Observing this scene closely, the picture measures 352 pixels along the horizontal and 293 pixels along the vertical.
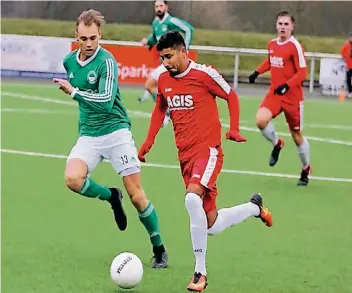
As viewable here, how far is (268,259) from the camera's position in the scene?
29.2 ft

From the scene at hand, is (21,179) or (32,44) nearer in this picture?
(21,179)

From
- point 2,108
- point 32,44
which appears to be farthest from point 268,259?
point 32,44

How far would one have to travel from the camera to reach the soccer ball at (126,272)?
7633 millimetres

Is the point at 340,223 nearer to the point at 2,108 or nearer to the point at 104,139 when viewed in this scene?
the point at 104,139

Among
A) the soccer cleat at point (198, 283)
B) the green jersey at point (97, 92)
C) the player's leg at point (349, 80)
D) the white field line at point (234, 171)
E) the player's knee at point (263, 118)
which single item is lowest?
the player's leg at point (349, 80)

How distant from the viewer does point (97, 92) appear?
28.1ft

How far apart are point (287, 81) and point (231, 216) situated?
4922 mm

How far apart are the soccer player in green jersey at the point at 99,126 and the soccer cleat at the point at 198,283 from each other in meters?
0.94

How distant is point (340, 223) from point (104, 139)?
3.17 m

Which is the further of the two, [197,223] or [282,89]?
[282,89]

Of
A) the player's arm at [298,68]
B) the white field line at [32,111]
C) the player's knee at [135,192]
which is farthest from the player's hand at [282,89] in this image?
the white field line at [32,111]

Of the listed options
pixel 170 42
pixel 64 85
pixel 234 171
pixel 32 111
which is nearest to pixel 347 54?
pixel 32 111

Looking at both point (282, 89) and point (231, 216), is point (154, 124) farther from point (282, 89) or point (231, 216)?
point (282, 89)

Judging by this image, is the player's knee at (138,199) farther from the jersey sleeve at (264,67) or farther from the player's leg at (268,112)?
the jersey sleeve at (264,67)
